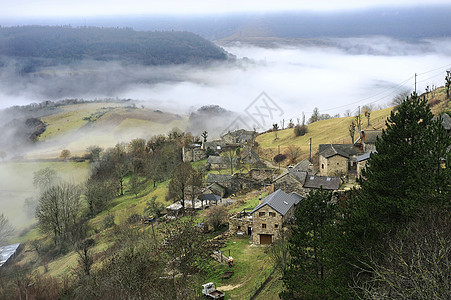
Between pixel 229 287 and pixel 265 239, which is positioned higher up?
pixel 229 287

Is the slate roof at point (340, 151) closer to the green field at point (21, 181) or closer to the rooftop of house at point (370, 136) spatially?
the rooftop of house at point (370, 136)

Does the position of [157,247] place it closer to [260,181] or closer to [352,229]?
[352,229]

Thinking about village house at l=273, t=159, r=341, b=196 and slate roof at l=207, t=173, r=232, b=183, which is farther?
slate roof at l=207, t=173, r=232, b=183

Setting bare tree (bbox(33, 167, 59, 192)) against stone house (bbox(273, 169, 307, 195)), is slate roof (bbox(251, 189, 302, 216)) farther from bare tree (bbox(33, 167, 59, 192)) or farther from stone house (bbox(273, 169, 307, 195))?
bare tree (bbox(33, 167, 59, 192))

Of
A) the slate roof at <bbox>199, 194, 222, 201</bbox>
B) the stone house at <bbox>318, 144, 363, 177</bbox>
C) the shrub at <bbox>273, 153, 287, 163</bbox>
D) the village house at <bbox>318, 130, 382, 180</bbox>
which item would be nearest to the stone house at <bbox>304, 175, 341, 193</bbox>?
the village house at <bbox>318, 130, 382, 180</bbox>

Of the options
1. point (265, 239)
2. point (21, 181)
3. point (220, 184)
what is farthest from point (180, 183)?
point (21, 181)

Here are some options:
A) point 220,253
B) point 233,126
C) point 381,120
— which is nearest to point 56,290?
point 220,253

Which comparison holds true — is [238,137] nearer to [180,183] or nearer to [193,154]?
[193,154]
